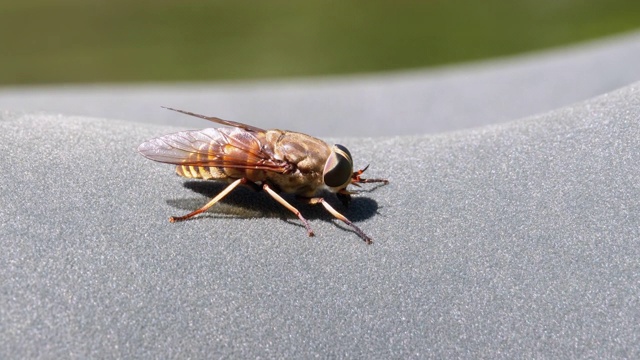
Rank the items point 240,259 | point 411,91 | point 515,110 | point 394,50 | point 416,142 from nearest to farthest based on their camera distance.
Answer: point 240,259
point 416,142
point 515,110
point 411,91
point 394,50

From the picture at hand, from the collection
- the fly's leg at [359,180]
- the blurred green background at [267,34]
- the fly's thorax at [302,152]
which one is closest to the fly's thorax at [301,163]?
the fly's thorax at [302,152]

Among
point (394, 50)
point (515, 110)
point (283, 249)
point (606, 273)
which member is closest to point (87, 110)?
point (283, 249)

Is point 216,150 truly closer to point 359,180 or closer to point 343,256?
point 359,180

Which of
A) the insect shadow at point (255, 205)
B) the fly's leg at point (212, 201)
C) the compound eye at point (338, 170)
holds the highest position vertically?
the compound eye at point (338, 170)

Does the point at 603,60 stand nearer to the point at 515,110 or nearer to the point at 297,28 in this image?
the point at 515,110

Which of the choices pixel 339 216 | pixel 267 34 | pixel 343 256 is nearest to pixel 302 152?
pixel 339 216

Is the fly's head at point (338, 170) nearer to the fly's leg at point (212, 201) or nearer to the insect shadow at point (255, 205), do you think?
the insect shadow at point (255, 205)
